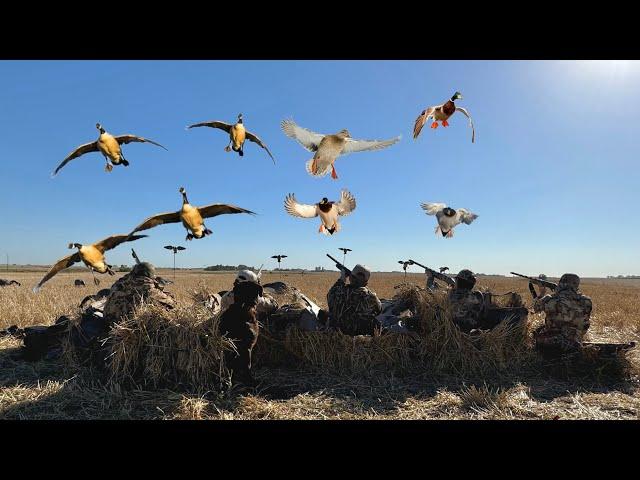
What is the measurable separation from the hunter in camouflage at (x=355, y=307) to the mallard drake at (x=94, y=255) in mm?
3480

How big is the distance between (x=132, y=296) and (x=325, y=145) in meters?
3.84

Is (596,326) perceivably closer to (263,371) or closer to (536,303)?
(536,303)

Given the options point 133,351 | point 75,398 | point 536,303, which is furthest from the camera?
point 536,303

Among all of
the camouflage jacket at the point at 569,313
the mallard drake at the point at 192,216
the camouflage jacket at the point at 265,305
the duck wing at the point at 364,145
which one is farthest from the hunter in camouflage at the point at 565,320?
the mallard drake at the point at 192,216

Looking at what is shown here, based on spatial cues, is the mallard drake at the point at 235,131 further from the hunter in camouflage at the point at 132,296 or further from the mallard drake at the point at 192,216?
the hunter in camouflage at the point at 132,296

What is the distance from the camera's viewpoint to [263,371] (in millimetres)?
6703

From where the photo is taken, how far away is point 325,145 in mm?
6250

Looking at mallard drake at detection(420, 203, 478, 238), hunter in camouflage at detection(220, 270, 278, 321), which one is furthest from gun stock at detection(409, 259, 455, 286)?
hunter in camouflage at detection(220, 270, 278, 321)

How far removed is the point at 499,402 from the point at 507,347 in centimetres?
212

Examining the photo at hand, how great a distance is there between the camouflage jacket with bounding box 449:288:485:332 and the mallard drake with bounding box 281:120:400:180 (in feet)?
10.3

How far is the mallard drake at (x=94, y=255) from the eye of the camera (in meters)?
4.70

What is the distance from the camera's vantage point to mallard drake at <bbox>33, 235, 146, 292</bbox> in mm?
4695

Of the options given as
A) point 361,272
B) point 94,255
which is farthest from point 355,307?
point 94,255
